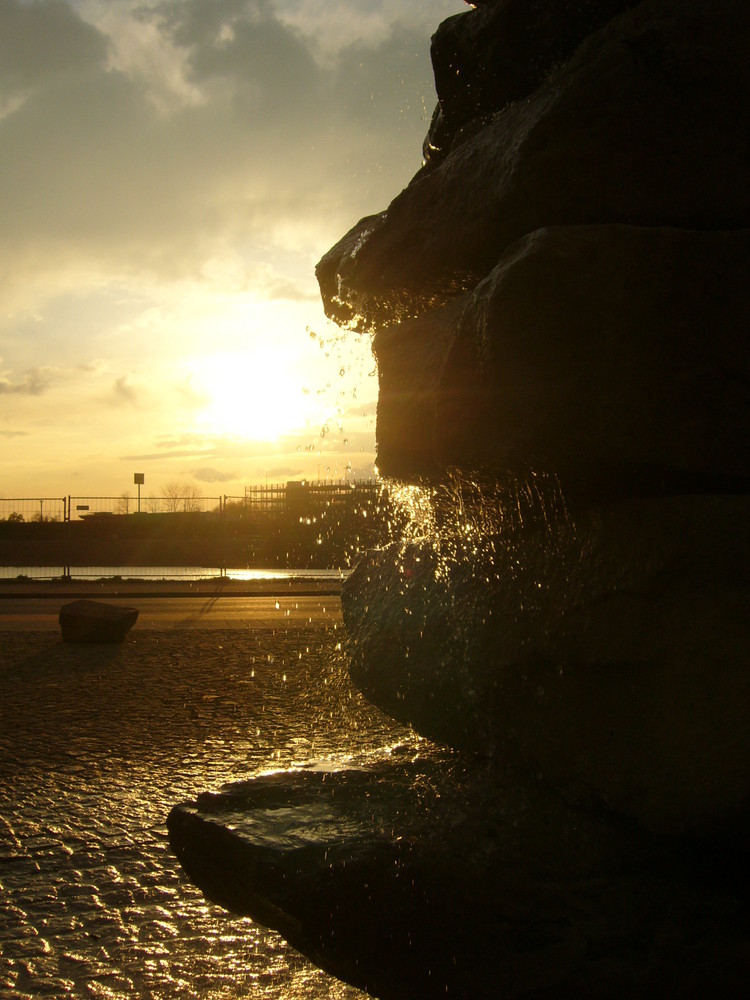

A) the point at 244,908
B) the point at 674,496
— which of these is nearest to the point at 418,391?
the point at 674,496

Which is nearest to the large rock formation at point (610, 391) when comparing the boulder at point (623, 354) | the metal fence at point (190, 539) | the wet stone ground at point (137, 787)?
the boulder at point (623, 354)

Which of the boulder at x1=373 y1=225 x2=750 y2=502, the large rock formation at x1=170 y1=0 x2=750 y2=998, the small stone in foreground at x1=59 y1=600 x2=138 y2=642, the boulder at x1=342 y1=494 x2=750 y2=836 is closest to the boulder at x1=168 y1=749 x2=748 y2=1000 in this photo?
the large rock formation at x1=170 y1=0 x2=750 y2=998

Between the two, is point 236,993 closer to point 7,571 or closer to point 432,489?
point 432,489

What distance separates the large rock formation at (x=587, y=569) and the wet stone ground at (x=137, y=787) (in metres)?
0.20

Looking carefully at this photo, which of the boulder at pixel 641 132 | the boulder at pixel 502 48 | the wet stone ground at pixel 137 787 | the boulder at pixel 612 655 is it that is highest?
the boulder at pixel 502 48

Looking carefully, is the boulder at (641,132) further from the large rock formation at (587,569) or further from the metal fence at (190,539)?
the metal fence at (190,539)

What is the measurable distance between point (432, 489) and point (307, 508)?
1114 inches

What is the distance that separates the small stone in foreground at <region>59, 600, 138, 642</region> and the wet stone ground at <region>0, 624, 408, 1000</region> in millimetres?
361

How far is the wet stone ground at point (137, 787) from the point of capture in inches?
94.6

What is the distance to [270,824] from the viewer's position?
8.64 feet

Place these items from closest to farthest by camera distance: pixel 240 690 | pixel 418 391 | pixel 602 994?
pixel 602 994 → pixel 418 391 → pixel 240 690

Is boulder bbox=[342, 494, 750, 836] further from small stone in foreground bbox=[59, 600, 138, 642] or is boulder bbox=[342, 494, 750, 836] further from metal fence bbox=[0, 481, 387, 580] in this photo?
metal fence bbox=[0, 481, 387, 580]

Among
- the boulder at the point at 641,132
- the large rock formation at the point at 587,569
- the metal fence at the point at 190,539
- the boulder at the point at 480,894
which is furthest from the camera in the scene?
the metal fence at the point at 190,539

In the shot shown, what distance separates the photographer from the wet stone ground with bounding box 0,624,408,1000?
240 cm
